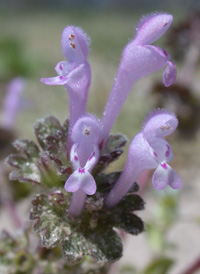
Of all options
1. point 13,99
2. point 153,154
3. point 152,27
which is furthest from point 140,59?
point 13,99

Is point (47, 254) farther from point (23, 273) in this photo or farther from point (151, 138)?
point (151, 138)

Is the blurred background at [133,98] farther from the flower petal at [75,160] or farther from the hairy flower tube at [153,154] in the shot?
the flower petal at [75,160]

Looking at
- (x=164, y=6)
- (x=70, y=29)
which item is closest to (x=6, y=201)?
(x=70, y=29)

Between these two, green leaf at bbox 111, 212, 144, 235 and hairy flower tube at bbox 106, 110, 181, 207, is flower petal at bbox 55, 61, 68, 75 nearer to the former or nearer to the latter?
hairy flower tube at bbox 106, 110, 181, 207

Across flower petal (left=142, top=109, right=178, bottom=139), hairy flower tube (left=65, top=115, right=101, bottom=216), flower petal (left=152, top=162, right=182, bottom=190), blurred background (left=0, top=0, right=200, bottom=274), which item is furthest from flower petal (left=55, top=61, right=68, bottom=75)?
blurred background (left=0, top=0, right=200, bottom=274)

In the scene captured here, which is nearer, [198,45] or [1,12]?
[198,45]

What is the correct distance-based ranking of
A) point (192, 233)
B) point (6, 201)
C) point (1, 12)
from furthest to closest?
point (1, 12) → point (192, 233) → point (6, 201)
